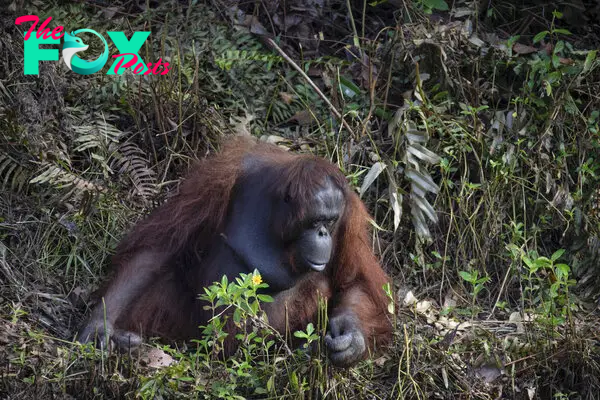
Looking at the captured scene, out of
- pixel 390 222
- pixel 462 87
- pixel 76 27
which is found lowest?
pixel 390 222

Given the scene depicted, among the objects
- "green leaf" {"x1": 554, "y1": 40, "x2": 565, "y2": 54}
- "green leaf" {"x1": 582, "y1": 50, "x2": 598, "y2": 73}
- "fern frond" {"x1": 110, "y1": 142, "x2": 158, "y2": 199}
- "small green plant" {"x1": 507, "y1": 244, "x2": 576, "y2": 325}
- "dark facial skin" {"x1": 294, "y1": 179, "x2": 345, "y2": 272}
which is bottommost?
"small green plant" {"x1": 507, "y1": 244, "x2": 576, "y2": 325}

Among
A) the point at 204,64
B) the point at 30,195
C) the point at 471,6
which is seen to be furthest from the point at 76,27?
the point at 471,6

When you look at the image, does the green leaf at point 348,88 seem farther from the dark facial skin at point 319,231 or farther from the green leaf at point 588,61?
the dark facial skin at point 319,231

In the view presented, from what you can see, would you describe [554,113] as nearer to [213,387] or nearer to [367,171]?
[367,171]

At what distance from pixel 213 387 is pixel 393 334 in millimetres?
960

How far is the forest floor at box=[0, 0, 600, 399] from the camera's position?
4.29 meters

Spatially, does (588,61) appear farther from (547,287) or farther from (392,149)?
(547,287)

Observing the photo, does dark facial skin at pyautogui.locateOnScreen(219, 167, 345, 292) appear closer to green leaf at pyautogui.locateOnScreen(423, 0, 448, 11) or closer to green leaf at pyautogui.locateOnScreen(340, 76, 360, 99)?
green leaf at pyautogui.locateOnScreen(340, 76, 360, 99)

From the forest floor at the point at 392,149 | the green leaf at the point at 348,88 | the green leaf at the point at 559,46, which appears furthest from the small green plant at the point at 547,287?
the green leaf at the point at 348,88

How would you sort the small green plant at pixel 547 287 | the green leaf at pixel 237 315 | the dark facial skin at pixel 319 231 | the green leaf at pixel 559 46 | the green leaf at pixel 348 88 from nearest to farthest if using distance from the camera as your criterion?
the green leaf at pixel 237 315 → the dark facial skin at pixel 319 231 → the small green plant at pixel 547 287 → the green leaf at pixel 559 46 → the green leaf at pixel 348 88

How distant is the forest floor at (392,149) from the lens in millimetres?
→ 4285

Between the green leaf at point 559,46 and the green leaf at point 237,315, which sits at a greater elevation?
the green leaf at point 237,315

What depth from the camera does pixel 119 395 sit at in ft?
12.0

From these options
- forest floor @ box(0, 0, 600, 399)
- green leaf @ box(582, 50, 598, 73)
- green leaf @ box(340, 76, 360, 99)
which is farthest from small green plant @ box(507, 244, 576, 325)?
green leaf @ box(340, 76, 360, 99)
